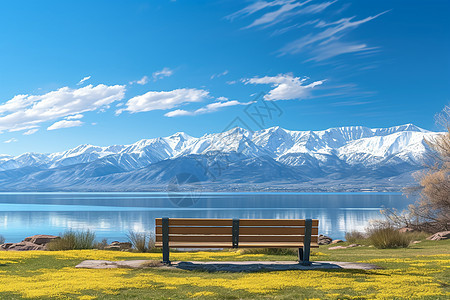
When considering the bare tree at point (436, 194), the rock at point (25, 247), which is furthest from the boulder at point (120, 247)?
the bare tree at point (436, 194)

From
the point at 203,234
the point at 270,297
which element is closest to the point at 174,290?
the point at 270,297

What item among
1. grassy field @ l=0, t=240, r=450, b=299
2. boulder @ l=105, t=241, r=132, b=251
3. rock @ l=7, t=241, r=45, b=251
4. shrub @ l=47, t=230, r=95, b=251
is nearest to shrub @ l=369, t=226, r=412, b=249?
grassy field @ l=0, t=240, r=450, b=299

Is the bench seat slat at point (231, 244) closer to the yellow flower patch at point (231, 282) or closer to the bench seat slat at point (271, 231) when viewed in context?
the bench seat slat at point (271, 231)

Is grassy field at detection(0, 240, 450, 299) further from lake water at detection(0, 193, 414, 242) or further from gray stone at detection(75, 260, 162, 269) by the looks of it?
lake water at detection(0, 193, 414, 242)

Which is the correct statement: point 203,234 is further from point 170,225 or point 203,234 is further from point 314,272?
point 314,272

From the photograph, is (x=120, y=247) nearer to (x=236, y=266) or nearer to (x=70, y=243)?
(x=70, y=243)

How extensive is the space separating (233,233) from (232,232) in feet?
0.11

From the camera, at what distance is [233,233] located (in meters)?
9.70

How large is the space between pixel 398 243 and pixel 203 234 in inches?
410

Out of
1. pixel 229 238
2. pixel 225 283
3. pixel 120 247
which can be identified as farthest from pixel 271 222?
pixel 120 247

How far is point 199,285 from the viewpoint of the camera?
771cm

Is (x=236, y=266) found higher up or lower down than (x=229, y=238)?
lower down

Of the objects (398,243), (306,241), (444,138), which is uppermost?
(444,138)

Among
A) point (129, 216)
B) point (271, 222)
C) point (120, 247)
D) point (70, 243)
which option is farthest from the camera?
point (129, 216)
